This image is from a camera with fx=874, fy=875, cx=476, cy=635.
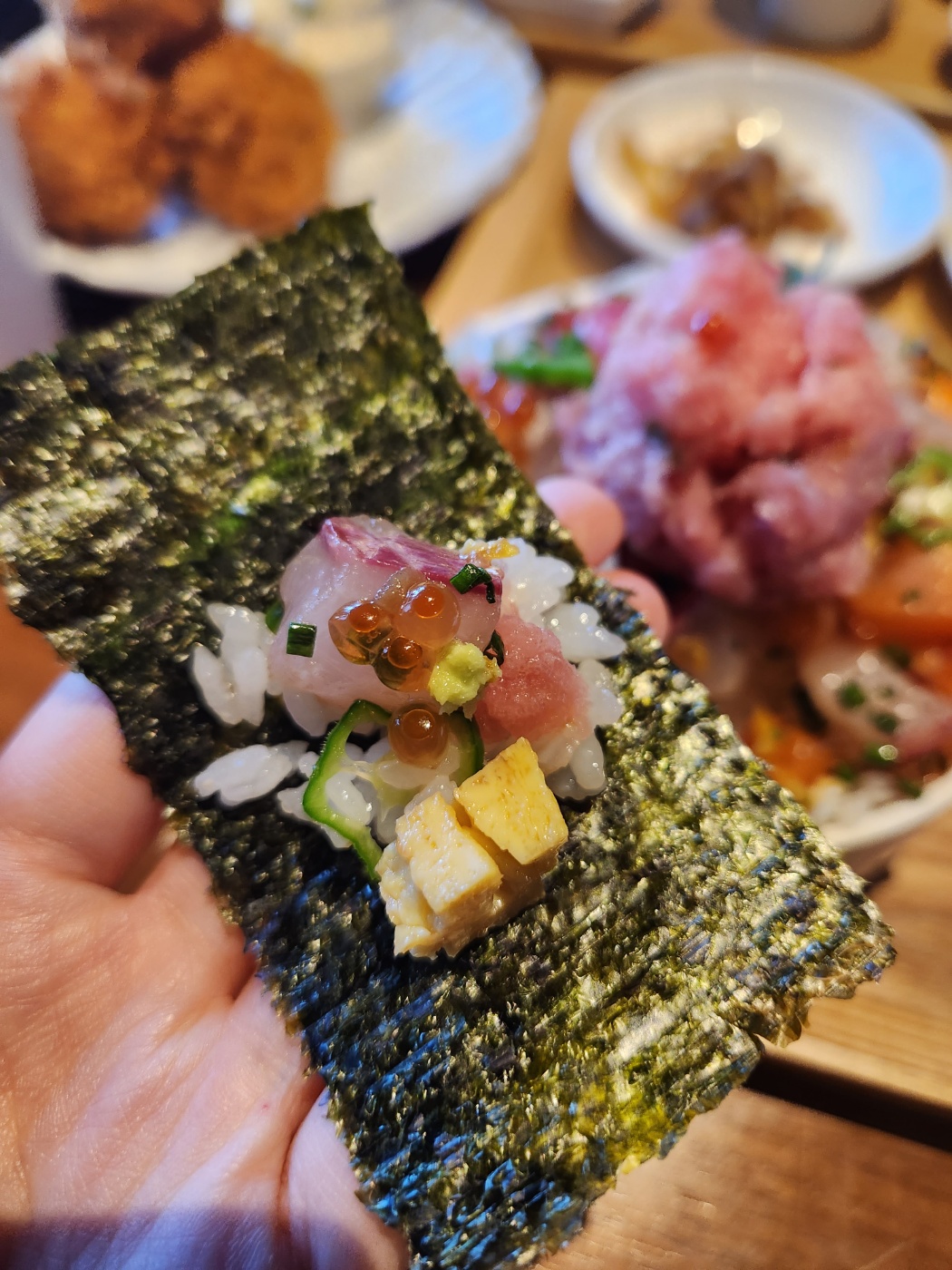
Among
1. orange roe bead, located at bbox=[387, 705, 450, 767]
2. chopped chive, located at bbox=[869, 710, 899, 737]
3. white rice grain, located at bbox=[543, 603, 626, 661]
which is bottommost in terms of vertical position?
chopped chive, located at bbox=[869, 710, 899, 737]

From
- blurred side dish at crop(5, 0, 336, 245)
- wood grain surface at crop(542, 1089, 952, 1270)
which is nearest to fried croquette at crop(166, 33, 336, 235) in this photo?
blurred side dish at crop(5, 0, 336, 245)

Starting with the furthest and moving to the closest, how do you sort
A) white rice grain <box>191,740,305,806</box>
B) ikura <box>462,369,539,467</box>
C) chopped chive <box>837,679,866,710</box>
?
ikura <box>462,369,539,467</box>, chopped chive <box>837,679,866,710</box>, white rice grain <box>191,740,305,806</box>

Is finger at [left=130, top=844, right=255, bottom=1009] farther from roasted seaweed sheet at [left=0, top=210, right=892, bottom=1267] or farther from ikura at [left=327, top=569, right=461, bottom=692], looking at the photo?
ikura at [left=327, top=569, right=461, bottom=692]

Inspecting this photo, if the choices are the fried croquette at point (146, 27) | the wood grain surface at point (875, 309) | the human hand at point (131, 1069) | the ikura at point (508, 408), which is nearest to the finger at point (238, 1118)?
the human hand at point (131, 1069)

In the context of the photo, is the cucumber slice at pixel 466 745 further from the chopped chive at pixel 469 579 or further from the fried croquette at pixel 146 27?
the fried croquette at pixel 146 27

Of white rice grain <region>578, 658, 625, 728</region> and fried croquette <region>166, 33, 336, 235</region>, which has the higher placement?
fried croquette <region>166, 33, 336, 235</region>

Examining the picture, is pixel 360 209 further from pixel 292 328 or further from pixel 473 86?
pixel 473 86
